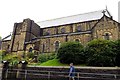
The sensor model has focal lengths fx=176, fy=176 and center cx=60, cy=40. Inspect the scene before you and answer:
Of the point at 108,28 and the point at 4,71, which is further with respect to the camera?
the point at 108,28

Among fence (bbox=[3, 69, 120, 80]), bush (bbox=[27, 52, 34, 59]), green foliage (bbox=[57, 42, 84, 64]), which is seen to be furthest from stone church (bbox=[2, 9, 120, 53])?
fence (bbox=[3, 69, 120, 80])

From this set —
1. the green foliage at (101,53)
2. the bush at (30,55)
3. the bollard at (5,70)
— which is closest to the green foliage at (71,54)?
the green foliage at (101,53)

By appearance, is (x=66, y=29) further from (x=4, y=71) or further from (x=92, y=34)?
(x=4, y=71)

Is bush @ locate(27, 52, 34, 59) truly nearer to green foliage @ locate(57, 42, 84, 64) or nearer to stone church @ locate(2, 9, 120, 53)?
stone church @ locate(2, 9, 120, 53)

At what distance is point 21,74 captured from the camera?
1978 centimetres

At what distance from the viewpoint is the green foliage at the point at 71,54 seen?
81.5ft

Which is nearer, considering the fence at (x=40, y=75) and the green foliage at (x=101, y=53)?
the fence at (x=40, y=75)

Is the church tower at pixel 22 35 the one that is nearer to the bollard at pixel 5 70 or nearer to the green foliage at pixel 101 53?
the bollard at pixel 5 70

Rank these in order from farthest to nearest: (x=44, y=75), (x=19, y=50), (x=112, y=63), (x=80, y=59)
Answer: (x=19, y=50) < (x=80, y=59) < (x=112, y=63) < (x=44, y=75)

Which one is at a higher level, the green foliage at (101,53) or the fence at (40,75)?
the green foliage at (101,53)

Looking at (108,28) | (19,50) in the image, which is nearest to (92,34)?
(108,28)

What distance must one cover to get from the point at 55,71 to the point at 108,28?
806 inches

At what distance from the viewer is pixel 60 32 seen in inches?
1922

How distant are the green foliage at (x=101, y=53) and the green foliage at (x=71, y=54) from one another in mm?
1535
